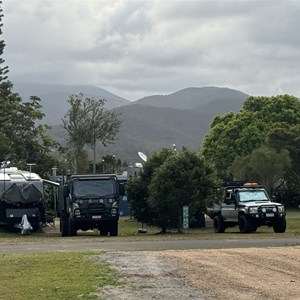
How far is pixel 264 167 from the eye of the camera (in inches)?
2461

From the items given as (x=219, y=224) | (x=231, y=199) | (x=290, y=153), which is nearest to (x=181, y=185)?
(x=231, y=199)

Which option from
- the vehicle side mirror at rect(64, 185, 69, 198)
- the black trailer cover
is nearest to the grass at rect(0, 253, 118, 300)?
the vehicle side mirror at rect(64, 185, 69, 198)

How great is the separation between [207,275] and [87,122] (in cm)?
6839

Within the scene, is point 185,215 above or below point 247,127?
below

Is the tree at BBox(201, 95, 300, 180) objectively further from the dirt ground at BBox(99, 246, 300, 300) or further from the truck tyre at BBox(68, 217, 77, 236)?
the dirt ground at BBox(99, 246, 300, 300)

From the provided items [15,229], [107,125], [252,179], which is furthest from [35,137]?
[15,229]

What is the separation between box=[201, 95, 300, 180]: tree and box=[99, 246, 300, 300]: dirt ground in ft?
174

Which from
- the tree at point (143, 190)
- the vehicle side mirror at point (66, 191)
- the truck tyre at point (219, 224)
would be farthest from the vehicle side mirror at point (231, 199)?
the vehicle side mirror at point (66, 191)

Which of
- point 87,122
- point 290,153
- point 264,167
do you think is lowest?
point 264,167

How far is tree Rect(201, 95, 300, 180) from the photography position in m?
74.7

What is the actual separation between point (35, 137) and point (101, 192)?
1764 inches

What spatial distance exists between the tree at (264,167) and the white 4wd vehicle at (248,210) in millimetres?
27078

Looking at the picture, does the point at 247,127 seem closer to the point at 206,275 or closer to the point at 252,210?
the point at 252,210

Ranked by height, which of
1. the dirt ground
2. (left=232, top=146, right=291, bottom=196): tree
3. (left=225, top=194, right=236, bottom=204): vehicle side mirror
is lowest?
the dirt ground
